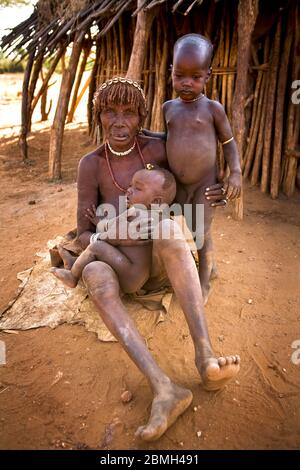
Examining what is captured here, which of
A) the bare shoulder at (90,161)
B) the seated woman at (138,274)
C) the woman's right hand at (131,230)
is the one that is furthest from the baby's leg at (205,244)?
the bare shoulder at (90,161)

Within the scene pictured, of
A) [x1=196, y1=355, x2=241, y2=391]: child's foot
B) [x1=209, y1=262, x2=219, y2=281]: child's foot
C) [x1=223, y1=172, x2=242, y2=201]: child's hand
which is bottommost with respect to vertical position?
[x1=209, y1=262, x2=219, y2=281]: child's foot

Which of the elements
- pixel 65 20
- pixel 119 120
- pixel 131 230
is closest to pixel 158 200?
pixel 131 230

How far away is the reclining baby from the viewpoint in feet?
6.76

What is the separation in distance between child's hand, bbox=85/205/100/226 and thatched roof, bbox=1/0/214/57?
2.63 meters

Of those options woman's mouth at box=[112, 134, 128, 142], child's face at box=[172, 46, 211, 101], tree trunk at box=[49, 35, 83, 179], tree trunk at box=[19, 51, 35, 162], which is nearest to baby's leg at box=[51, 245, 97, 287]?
woman's mouth at box=[112, 134, 128, 142]

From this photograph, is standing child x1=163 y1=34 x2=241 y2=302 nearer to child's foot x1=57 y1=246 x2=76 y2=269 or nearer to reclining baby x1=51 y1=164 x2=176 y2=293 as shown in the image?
reclining baby x1=51 y1=164 x2=176 y2=293

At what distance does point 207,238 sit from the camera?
8.56ft

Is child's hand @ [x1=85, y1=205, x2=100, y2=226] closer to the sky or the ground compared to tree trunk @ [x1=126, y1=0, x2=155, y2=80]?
closer to the ground

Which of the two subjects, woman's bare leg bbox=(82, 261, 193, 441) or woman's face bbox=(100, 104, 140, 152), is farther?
woman's face bbox=(100, 104, 140, 152)

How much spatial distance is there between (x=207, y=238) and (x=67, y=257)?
2.93 feet

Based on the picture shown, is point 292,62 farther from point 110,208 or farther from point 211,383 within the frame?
point 211,383

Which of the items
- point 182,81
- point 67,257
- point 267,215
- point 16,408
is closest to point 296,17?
point 267,215

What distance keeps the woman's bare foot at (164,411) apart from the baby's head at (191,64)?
5.15 ft

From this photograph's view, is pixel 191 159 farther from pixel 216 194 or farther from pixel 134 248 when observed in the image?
pixel 134 248
